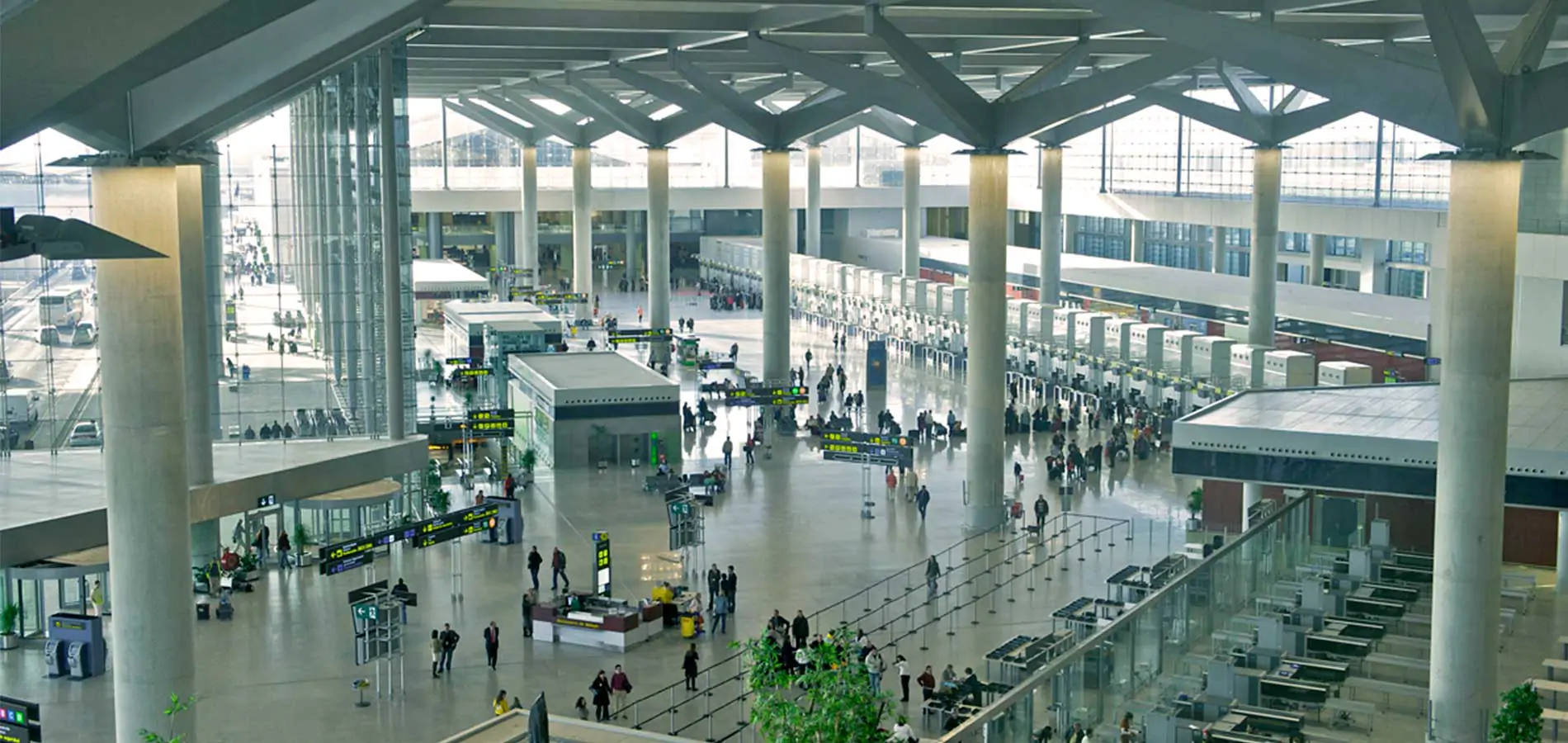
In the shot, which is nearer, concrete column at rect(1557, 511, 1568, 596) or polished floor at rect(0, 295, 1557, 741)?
polished floor at rect(0, 295, 1557, 741)

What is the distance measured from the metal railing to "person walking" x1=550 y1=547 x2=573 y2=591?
4080 mm

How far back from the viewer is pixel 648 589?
30.5m

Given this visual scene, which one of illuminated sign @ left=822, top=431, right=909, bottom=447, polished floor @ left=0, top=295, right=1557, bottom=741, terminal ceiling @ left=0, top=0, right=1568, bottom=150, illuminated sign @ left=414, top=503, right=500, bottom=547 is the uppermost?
terminal ceiling @ left=0, top=0, right=1568, bottom=150

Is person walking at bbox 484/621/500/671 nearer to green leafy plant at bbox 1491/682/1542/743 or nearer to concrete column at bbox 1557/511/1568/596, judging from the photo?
green leafy plant at bbox 1491/682/1542/743

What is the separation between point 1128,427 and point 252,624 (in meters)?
26.6

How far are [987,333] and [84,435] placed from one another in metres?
18.4

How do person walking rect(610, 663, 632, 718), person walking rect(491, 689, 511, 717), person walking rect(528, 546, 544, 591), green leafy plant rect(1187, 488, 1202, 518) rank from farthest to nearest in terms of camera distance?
green leafy plant rect(1187, 488, 1202, 518)
person walking rect(528, 546, 544, 591)
person walking rect(610, 663, 632, 718)
person walking rect(491, 689, 511, 717)

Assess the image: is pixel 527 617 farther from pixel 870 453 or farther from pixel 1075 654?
pixel 1075 654

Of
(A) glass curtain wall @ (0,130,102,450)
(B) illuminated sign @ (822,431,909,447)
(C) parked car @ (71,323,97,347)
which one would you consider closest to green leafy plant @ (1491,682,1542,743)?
(B) illuminated sign @ (822,431,909,447)

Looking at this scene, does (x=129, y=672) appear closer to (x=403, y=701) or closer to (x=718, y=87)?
(x=403, y=701)

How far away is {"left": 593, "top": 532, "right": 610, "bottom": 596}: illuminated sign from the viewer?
29.0 metres

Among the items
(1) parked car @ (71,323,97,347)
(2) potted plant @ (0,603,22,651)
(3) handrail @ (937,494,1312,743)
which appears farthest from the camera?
(1) parked car @ (71,323,97,347)

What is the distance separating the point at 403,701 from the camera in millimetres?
24328

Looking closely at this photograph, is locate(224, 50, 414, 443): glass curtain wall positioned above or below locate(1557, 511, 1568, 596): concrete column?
above
